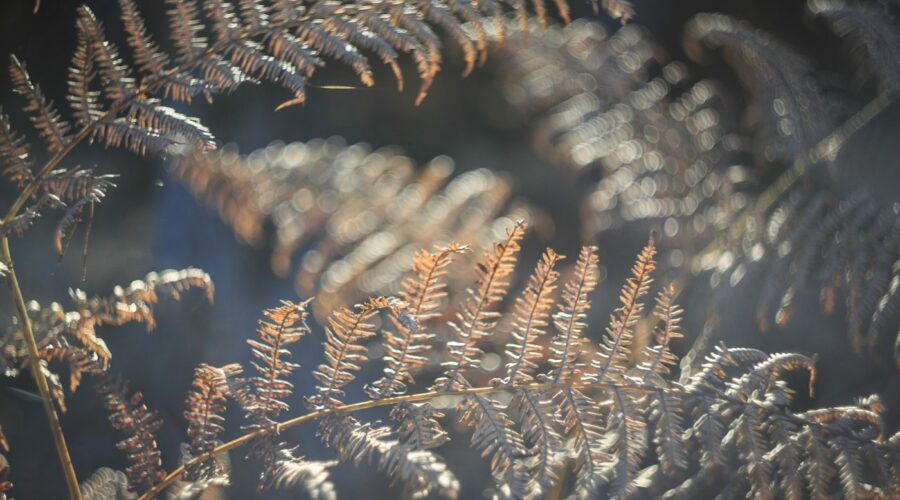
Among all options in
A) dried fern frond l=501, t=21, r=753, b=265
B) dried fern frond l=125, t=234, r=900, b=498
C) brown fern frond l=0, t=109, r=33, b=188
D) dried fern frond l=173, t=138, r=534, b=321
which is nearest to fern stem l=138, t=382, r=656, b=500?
dried fern frond l=125, t=234, r=900, b=498

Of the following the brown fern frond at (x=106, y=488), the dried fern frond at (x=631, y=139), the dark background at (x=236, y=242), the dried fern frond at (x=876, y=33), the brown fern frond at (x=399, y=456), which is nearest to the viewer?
the brown fern frond at (x=399, y=456)

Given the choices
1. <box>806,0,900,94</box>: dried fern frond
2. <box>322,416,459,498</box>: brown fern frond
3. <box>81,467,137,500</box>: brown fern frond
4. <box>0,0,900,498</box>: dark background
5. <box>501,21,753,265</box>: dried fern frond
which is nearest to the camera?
<box>322,416,459,498</box>: brown fern frond

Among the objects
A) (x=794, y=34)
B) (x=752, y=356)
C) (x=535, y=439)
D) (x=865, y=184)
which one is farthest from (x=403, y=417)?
(x=794, y=34)

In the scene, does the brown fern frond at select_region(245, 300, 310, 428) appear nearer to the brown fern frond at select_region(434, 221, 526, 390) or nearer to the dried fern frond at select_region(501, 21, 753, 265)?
the brown fern frond at select_region(434, 221, 526, 390)

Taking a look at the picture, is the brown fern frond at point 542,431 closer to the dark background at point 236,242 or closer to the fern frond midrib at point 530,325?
the fern frond midrib at point 530,325

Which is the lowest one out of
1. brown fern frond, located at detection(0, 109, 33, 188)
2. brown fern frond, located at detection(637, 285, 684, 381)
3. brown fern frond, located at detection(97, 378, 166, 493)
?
brown fern frond, located at detection(97, 378, 166, 493)

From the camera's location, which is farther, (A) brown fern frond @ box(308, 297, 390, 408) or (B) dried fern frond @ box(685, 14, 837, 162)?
(B) dried fern frond @ box(685, 14, 837, 162)

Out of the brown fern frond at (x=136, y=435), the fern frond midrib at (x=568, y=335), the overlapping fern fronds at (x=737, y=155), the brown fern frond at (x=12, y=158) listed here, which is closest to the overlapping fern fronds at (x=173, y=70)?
the brown fern frond at (x=12, y=158)
